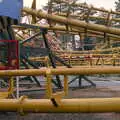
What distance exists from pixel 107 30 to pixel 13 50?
3892 mm

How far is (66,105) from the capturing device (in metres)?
3.89

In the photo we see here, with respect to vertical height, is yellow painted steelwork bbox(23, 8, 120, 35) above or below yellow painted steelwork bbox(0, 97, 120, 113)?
below

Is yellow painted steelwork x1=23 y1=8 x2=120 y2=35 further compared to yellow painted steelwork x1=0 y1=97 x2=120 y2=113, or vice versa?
yellow painted steelwork x1=23 y1=8 x2=120 y2=35

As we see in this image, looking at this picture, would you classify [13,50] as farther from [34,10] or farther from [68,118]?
[34,10]

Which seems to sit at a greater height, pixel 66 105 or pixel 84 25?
pixel 66 105

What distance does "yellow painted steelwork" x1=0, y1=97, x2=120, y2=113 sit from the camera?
3.79 meters

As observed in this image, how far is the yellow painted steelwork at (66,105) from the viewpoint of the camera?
3.79 meters

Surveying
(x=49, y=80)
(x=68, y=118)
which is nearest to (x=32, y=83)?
(x=68, y=118)

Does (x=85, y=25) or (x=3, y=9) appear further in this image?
(x=85, y=25)

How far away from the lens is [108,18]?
12883 mm

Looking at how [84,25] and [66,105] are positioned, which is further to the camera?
[84,25]

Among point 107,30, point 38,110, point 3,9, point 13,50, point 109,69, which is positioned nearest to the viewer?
point 38,110

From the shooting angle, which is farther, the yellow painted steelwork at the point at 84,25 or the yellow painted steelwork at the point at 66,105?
the yellow painted steelwork at the point at 84,25

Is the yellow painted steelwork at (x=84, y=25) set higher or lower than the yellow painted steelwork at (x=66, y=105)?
lower
